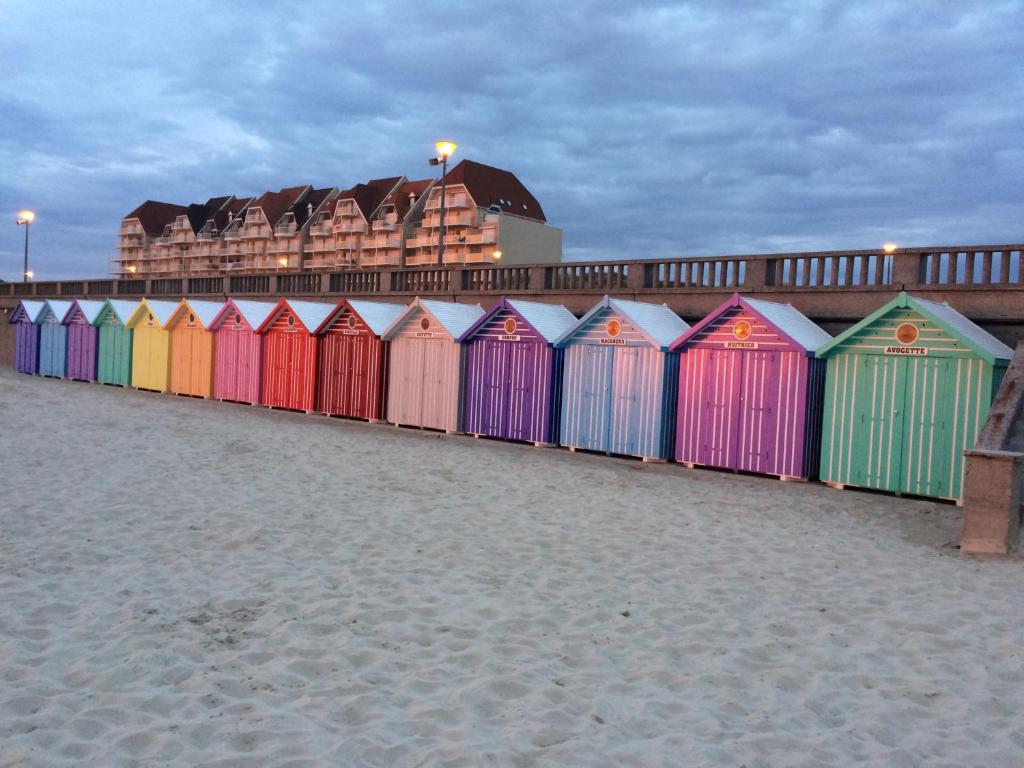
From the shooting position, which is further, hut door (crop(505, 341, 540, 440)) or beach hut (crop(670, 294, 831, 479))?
hut door (crop(505, 341, 540, 440))

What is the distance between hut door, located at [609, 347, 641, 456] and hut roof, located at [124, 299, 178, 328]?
45.8 feet

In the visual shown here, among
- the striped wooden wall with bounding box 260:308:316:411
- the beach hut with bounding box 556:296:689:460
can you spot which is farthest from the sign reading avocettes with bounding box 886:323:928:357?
the striped wooden wall with bounding box 260:308:316:411

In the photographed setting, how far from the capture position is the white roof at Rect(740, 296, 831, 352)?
11289 millimetres

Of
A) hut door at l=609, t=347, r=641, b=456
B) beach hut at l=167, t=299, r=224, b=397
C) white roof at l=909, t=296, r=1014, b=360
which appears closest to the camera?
white roof at l=909, t=296, r=1014, b=360

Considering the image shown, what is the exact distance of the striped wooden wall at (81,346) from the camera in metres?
25.1

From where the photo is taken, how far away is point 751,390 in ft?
38.4

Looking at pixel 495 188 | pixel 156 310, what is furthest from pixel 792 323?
pixel 495 188

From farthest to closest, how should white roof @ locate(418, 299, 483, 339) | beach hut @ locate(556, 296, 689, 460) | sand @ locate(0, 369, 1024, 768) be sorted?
white roof @ locate(418, 299, 483, 339) < beach hut @ locate(556, 296, 689, 460) < sand @ locate(0, 369, 1024, 768)

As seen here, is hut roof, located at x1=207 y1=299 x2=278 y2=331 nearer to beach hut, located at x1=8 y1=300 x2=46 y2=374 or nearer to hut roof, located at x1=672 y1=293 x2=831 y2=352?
hut roof, located at x1=672 y1=293 x2=831 y2=352

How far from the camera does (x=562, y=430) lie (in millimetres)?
14016

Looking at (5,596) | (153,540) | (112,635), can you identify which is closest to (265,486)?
(153,540)

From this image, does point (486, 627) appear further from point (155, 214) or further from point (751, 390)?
point (155, 214)

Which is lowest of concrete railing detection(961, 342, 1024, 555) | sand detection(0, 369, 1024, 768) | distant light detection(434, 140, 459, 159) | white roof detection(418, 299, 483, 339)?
sand detection(0, 369, 1024, 768)

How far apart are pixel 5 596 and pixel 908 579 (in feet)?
22.4
